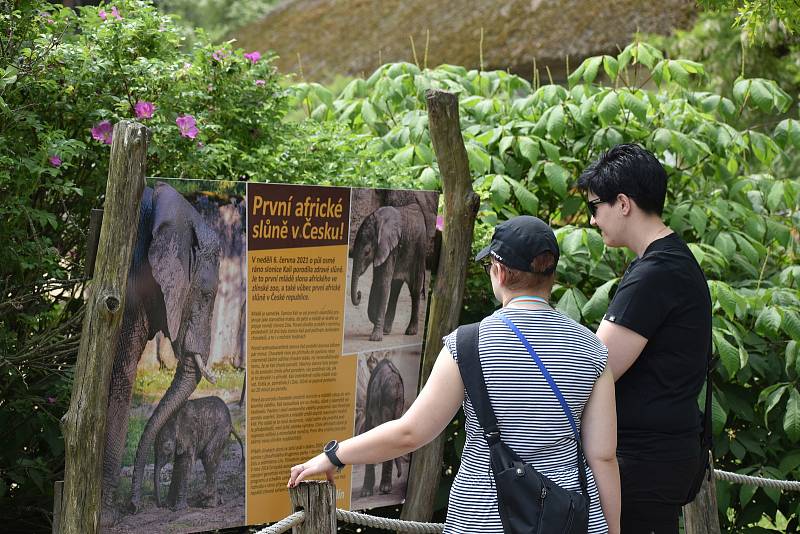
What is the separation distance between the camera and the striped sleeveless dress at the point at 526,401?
1.98 m

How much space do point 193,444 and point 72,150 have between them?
1021 mm

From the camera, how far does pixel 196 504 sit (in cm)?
279

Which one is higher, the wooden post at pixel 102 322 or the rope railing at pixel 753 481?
the wooden post at pixel 102 322

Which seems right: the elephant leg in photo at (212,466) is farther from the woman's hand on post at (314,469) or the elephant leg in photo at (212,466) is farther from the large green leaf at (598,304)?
the large green leaf at (598,304)

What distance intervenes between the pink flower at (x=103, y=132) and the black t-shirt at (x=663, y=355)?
187 centimetres

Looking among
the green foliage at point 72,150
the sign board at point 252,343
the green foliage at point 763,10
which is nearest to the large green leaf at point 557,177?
the green foliage at point 72,150

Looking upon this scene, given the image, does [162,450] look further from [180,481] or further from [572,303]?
[572,303]

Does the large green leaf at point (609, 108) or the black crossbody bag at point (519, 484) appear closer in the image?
the black crossbody bag at point (519, 484)

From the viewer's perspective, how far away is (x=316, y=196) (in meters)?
2.96

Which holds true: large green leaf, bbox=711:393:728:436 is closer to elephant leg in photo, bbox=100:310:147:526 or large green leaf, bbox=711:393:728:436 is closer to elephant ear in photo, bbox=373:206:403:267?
elephant ear in photo, bbox=373:206:403:267

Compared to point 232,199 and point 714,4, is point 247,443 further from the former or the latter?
point 714,4

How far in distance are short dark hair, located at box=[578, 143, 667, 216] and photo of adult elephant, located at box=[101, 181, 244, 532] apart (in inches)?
41.6

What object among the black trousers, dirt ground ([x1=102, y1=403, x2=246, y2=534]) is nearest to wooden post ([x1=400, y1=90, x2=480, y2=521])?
dirt ground ([x1=102, y1=403, x2=246, y2=534])

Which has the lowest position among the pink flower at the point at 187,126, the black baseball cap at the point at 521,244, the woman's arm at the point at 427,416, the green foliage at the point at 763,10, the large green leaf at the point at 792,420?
the large green leaf at the point at 792,420
